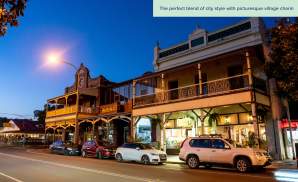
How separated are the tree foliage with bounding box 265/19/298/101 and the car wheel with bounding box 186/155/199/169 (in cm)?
624

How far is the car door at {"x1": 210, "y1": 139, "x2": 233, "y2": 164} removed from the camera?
15.0 m

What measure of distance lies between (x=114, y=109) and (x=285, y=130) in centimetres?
1683

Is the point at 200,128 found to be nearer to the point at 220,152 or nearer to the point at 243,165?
the point at 220,152

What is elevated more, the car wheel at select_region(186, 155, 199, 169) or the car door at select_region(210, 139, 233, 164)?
the car door at select_region(210, 139, 233, 164)

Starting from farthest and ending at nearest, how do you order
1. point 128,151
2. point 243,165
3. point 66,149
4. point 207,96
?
point 66,149, point 128,151, point 207,96, point 243,165

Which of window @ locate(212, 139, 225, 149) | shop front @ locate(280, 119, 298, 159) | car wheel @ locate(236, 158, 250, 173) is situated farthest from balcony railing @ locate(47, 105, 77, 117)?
car wheel @ locate(236, 158, 250, 173)

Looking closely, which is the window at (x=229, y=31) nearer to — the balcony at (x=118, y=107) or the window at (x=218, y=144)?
the window at (x=218, y=144)

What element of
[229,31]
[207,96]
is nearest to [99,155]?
[207,96]

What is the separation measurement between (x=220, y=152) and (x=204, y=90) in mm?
8585

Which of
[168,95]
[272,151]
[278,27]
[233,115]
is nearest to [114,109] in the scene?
[168,95]

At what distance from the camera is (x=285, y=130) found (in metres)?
19.9

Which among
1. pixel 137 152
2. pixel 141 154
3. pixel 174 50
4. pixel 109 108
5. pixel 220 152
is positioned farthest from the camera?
pixel 109 108

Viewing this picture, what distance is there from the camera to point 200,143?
16.4 metres

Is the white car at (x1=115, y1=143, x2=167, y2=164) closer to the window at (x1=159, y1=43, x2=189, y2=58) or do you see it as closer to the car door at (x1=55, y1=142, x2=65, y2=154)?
the window at (x1=159, y1=43, x2=189, y2=58)
